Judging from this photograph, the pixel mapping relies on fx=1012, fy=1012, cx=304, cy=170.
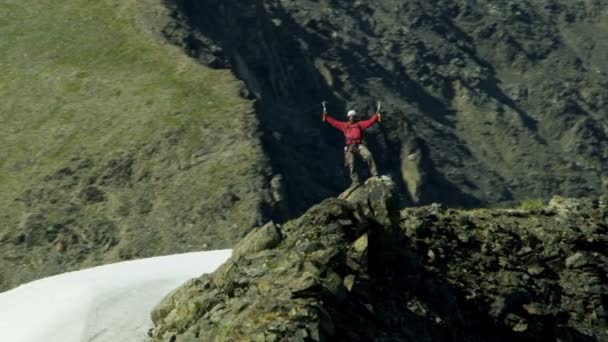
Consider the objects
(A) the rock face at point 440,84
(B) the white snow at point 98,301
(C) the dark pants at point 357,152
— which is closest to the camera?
(B) the white snow at point 98,301

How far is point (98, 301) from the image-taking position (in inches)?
1126

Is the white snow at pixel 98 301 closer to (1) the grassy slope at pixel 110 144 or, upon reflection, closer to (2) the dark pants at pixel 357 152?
(2) the dark pants at pixel 357 152

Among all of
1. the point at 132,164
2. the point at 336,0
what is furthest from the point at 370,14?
the point at 132,164

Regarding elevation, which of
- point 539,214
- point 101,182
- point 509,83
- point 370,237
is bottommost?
point 509,83

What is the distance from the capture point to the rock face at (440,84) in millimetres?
143875

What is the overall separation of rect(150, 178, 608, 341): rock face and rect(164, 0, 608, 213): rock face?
264 feet

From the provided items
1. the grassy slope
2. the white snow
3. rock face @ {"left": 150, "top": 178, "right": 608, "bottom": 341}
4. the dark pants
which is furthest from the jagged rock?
the grassy slope

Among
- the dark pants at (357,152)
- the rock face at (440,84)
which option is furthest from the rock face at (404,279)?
the rock face at (440,84)

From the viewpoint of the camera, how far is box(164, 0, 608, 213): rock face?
143875 millimetres

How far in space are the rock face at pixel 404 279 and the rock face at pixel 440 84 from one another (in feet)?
264

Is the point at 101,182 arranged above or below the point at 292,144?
above

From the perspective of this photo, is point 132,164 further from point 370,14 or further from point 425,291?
point 370,14

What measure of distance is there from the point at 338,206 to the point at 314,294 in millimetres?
4964

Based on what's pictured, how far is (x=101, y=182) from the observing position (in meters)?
87.0
